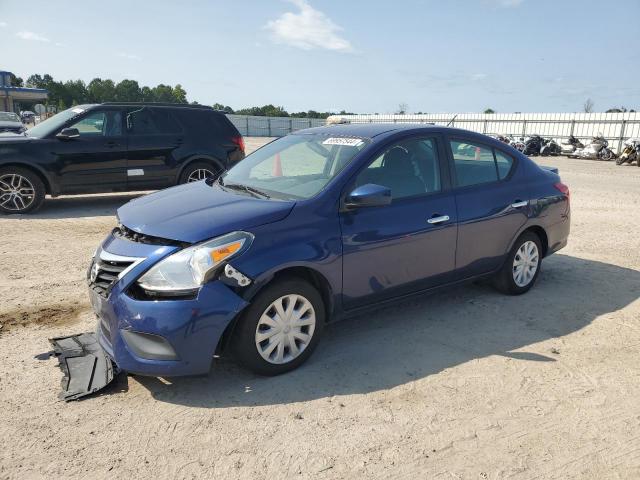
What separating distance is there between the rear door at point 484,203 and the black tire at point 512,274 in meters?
0.14

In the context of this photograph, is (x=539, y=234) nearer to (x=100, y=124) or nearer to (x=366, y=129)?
(x=366, y=129)

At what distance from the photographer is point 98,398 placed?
3.27 m

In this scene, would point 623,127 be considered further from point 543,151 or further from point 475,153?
point 475,153

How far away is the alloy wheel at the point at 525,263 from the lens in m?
5.17

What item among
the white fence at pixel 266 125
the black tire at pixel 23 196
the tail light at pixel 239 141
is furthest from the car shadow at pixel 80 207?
the white fence at pixel 266 125

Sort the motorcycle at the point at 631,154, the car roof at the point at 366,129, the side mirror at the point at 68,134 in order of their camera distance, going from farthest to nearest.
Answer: the motorcycle at the point at 631,154 → the side mirror at the point at 68,134 → the car roof at the point at 366,129

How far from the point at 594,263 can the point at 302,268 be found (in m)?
4.69

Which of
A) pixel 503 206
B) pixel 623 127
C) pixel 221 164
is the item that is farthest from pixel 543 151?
pixel 503 206

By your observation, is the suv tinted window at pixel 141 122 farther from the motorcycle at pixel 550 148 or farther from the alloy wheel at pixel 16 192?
the motorcycle at pixel 550 148

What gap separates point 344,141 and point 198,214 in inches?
57.3

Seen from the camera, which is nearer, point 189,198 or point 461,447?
point 461,447

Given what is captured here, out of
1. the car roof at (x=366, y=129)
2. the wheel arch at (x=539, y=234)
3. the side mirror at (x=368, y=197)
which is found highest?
the car roof at (x=366, y=129)

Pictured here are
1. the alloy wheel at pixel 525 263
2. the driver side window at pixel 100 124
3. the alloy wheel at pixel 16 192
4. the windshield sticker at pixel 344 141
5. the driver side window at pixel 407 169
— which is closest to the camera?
the driver side window at pixel 407 169

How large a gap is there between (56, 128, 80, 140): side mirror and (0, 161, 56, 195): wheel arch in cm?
65
